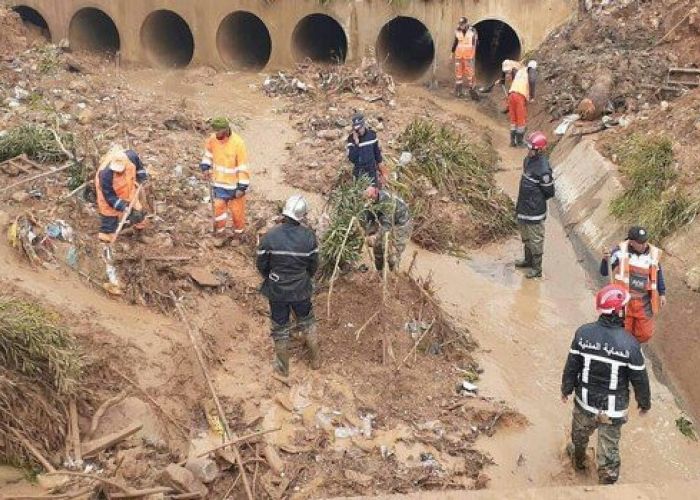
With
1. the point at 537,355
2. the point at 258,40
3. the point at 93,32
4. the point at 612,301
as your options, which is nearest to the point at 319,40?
the point at 258,40

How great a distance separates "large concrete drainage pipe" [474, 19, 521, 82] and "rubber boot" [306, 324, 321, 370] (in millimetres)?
11555

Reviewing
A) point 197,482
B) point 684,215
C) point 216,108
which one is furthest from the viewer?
point 216,108

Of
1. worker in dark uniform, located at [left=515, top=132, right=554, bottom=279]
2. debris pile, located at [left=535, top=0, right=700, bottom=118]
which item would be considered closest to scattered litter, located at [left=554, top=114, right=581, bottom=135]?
debris pile, located at [left=535, top=0, right=700, bottom=118]

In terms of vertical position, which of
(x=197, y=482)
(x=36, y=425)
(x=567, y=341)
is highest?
(x=36, y=425)

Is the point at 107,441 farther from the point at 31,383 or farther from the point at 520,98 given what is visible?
the point at 520,98

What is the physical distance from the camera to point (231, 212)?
8.32 meters

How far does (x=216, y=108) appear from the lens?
14078 mm

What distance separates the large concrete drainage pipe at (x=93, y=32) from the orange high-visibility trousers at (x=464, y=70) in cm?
823

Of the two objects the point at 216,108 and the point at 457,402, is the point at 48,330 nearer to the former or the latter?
the point at 457,402

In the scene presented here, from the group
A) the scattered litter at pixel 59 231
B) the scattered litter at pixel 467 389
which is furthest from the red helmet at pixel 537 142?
the scattered litter at pixel 59 231

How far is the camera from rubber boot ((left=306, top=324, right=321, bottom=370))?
6531 mm

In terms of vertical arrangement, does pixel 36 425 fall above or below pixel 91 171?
below

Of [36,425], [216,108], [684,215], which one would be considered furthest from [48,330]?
[216,108]

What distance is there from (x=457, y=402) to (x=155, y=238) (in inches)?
141
